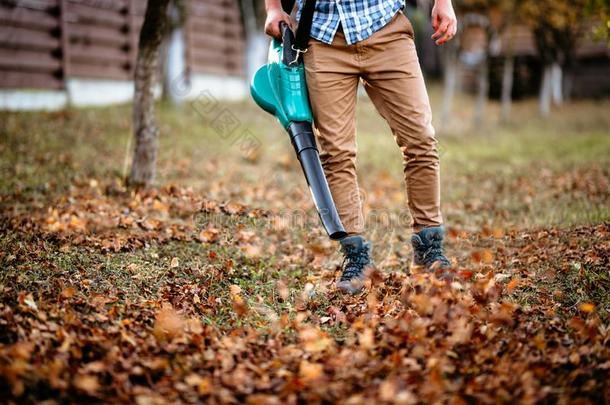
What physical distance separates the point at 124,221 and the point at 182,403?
7.61 ft

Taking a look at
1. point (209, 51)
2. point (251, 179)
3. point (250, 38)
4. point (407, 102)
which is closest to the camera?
point (407, 102)

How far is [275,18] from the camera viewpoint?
321 centimetres

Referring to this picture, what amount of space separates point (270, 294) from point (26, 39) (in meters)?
7.93

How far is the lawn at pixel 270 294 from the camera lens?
7.02ft

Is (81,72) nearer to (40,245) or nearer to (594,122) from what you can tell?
(40,245)

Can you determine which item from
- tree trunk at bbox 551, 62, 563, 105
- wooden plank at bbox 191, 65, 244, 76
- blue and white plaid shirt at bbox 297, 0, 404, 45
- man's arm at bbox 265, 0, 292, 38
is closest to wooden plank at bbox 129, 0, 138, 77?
wooden plank at bbox 191, 65, 244, 76

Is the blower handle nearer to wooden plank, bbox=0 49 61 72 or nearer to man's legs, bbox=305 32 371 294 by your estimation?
man's legs, bbox=305 32 371 294

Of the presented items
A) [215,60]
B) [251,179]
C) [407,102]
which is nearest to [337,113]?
[407,102]

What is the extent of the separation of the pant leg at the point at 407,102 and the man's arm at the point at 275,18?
50cm

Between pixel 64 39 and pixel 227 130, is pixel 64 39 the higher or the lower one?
the higher one

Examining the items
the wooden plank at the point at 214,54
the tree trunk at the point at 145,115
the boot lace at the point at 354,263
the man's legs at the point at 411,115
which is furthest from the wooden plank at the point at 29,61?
the boot lace at the point at 354,263

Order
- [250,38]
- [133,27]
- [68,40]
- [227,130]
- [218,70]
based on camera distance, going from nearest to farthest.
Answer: [227,130] < [68,40] < [133,27] < [250,38] < [218,70]

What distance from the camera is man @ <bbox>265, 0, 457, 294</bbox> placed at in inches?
121

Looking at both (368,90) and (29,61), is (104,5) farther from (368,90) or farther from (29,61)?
(368,90)
